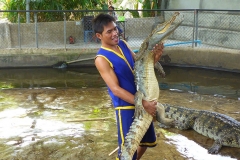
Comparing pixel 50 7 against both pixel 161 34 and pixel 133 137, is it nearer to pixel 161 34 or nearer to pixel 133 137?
pixel 161 34

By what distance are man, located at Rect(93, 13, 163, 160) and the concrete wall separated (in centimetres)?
857

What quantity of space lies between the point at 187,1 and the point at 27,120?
28.7ft

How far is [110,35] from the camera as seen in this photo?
2691mm

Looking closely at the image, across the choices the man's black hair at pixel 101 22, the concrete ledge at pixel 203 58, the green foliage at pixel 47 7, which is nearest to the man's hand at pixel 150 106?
the man's black hair at pixel 101 22

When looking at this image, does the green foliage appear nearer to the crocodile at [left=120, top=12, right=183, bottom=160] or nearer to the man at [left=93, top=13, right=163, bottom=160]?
the man at [left=93, top=13, right=163, bottom=160]

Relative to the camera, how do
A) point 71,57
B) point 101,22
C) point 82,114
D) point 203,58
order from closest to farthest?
point 101,22 < point 82,114 < point 203,58 < point 71,57

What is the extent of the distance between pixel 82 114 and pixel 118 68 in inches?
118

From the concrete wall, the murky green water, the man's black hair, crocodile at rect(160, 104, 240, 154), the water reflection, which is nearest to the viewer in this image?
the man's black hair

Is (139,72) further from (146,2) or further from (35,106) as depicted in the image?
(146,2)

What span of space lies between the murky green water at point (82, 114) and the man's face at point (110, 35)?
1770 millimetres

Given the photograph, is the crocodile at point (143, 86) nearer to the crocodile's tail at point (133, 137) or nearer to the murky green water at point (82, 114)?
the crocodile's tail at point (133, 137)

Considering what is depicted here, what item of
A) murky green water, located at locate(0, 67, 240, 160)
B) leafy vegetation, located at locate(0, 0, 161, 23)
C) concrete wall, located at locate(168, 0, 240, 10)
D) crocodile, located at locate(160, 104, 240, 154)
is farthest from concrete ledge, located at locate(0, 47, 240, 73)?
crocodile, located at locate(160, 104, 240, 154)

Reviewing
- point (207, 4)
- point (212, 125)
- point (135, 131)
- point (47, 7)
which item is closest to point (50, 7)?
point (47, 7)

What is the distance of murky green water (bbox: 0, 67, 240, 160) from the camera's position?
4164 millimetres
